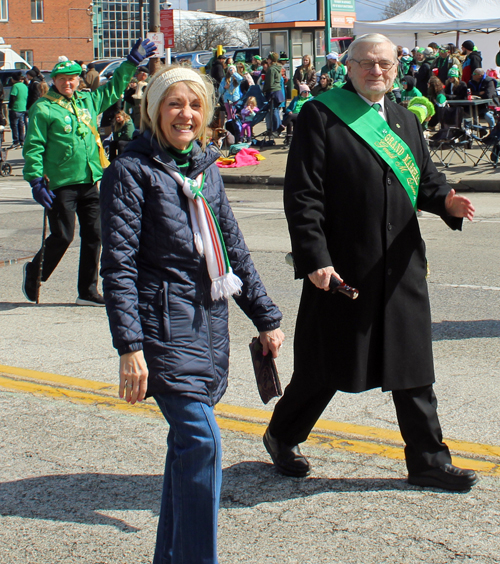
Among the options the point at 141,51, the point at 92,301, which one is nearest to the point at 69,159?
the point at 141,51

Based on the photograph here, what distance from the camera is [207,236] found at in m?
2.82

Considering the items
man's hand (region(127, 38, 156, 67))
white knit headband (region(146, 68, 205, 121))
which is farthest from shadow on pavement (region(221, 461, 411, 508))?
man's hand (region(127, 38, 156, 67))

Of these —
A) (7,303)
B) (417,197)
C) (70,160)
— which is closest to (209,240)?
(417,197)

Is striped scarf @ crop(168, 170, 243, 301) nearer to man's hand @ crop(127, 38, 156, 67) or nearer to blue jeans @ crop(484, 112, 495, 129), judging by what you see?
man's hand @ crop(127, 38, 156, 67)

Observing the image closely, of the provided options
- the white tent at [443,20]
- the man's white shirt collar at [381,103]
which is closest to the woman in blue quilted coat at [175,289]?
the man's white shirt collar at [381,103]

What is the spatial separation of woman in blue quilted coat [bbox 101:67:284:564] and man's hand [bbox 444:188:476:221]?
3.58ft

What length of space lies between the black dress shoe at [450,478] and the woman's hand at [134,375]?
4.62ft

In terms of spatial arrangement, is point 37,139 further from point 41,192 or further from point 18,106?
point 18,106

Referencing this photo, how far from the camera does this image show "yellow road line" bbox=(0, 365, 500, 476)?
3.85 m

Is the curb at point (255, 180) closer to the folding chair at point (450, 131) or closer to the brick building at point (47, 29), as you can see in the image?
the folding chair at point (450, 131)

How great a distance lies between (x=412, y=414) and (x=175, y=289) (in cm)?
125

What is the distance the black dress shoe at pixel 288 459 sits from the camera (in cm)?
362

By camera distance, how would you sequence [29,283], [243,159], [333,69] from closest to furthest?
1. [29,283]
2. [243,159]
3. [333,69]

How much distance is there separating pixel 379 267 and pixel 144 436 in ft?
4.96
